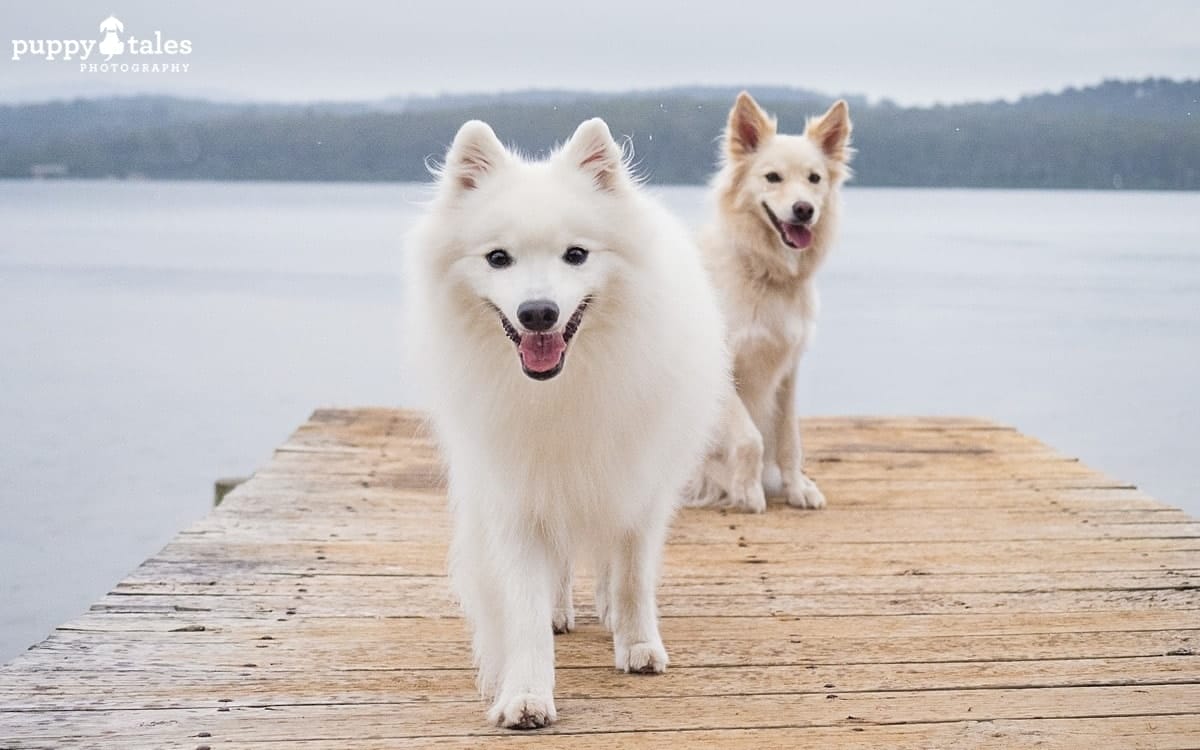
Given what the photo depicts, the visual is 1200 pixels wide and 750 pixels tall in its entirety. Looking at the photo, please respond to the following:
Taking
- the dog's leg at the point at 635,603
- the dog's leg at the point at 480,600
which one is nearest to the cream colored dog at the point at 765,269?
the dog's leg at the point at 635,603

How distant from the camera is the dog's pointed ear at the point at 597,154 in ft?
8.11

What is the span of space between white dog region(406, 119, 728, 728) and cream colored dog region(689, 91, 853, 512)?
1639 millimetres

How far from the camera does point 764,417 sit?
4598mm

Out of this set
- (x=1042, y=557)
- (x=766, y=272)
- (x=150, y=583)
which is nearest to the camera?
(x=150, y=583)

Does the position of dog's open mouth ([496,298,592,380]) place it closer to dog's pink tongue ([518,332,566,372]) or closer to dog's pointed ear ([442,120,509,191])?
dog's pink tongue ([518,332,566,372])

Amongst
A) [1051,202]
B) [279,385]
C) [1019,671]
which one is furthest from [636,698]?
[1051,202]

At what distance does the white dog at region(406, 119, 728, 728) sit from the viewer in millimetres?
2381

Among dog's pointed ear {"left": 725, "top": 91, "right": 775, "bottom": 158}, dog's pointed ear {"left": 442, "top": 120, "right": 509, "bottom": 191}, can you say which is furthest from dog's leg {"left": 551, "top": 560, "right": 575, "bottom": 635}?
dog's pointed ear {"left": 725, "top": 91, "right": 775, "bottom": 158}

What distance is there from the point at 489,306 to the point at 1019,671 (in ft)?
4.73

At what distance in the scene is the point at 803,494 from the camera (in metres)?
4.45

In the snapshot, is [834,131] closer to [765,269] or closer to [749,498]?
[765,269]

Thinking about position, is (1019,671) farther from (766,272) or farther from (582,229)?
(766,272)

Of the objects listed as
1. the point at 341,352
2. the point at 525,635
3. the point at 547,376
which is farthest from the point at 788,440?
the point at 341,352

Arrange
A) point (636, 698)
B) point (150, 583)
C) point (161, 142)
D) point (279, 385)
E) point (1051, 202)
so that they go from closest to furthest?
point (636, 698), point (150, 583), point (279, 385), point (161, 142), point (1051, 202)
